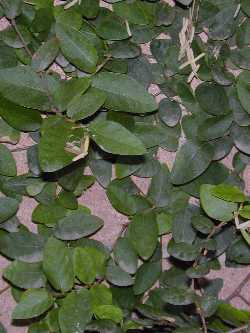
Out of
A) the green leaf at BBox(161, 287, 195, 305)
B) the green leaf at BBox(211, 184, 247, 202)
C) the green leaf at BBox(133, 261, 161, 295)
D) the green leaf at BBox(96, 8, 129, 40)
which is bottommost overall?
the green leaf at BBox(133, 261, 161, 295)

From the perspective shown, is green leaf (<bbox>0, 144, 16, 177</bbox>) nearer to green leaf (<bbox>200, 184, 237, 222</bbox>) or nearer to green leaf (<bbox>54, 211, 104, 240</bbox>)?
green leaf (<bbox>54, 211, 104, 240</bbox>)

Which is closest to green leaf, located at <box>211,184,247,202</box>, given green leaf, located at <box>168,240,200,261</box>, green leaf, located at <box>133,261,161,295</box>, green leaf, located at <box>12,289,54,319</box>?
green leaf, located at <box>168,240,200,261</box>

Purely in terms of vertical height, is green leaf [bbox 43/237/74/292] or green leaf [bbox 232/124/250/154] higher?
green leaf [bbox 232/124/250/154]

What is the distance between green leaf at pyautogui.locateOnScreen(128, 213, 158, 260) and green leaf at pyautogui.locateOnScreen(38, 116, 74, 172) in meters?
0.22

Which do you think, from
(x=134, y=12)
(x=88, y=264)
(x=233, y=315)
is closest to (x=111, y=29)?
(x=134, y=12)

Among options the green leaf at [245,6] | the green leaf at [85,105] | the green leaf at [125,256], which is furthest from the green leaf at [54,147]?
the green leaf at [245,6]

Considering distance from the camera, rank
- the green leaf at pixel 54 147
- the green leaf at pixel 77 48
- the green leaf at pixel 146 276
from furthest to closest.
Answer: the green leaf at pixel 146 276
the green leaf at pixel 77 48
the green leaf at pixel 54 147

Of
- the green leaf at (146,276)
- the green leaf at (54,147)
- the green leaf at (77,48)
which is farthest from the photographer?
the green leaf at (146,276)

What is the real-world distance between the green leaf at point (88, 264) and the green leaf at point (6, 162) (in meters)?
0.17

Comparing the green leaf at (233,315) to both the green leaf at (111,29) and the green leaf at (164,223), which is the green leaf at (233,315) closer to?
the green leaf at (164,223)

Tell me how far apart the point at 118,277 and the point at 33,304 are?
14 cm

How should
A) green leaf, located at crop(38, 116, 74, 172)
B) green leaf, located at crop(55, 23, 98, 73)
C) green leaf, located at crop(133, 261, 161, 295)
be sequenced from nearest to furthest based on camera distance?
green leaf, located at crop(38, 116, 74, 172) → green leaf, located at crop(55, 23, 98, 73) → green leaf, located at crop(133, 261, 161, 295)

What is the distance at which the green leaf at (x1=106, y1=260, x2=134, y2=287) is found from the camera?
3.46 ft

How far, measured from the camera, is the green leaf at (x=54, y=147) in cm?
87
